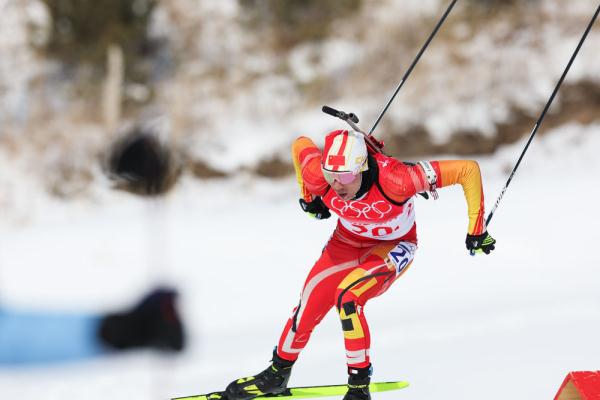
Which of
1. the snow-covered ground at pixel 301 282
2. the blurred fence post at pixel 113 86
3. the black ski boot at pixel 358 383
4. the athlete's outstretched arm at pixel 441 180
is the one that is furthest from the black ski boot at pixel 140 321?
the blurred fence post at pixel 113 86

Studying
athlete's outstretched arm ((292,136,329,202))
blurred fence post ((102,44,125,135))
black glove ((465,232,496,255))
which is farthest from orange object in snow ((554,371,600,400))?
blurred fence post ((102,44,125,135))

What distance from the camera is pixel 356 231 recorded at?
4.43m

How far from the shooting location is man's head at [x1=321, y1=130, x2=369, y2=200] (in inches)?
151

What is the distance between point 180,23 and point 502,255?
371 inches

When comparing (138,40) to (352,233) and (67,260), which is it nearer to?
(67,260)

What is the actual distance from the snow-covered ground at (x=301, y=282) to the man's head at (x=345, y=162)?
3.38ft

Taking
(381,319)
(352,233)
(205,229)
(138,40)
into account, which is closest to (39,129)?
(138,40)

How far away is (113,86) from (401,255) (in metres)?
9.93

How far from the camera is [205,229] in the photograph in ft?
30.5

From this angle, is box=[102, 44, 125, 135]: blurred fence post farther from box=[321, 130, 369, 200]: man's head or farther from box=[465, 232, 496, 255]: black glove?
box=[465, 232, 496, 255]: black glove

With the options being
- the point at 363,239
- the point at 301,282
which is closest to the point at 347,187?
the point at 363,239

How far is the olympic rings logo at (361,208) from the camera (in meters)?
4.11

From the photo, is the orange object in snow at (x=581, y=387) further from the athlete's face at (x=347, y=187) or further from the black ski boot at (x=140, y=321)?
the black ski boot at (x=140, y=321)

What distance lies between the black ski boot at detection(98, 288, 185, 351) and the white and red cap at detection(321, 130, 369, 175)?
1.75 meters
